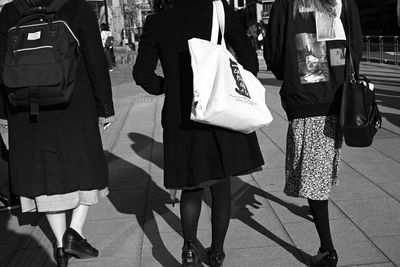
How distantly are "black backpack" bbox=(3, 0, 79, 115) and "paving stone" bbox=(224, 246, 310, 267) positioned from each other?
1.48 meters

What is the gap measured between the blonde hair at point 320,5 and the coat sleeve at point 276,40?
0.28 ft

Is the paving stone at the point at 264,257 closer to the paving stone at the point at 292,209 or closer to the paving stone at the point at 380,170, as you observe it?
the paving stone at the point at 292,209

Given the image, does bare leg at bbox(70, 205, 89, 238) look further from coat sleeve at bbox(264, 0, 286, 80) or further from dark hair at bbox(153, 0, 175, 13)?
coat sleeve at bbox(264, 0, 286, 80)

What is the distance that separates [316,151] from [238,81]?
0.71 m

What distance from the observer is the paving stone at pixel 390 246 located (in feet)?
11.1

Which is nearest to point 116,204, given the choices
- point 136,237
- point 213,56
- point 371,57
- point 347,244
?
point 136,237

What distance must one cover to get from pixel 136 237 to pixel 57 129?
1294mm

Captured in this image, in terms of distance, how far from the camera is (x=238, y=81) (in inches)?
111

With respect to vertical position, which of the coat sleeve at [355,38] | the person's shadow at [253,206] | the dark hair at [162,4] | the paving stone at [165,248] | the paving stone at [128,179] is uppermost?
the dark hair at [162,4]

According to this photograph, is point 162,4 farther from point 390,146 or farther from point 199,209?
point 390,146

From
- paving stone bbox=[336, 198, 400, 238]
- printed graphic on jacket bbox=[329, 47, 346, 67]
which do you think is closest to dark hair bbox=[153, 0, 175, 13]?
printed graphic on jacket bbox=[329, 47, 346, 67]

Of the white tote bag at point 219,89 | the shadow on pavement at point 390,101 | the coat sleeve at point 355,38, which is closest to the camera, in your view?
the white tote bag at point 219,89

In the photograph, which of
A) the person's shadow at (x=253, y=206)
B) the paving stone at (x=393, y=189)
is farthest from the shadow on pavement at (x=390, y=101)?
the person's shadow at (x=253, y=206)

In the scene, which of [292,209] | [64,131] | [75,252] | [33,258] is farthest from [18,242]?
[292,209]
